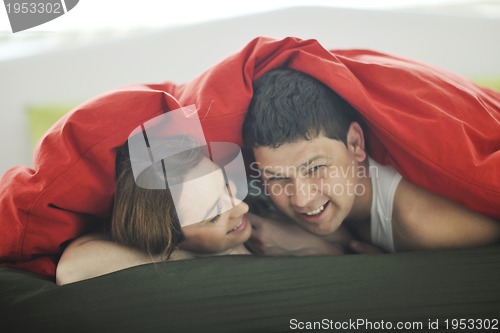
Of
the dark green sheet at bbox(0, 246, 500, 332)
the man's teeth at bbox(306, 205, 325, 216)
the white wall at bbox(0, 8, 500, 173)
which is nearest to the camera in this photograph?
the dark green sheet at bbox(0, 246, 500, 332)

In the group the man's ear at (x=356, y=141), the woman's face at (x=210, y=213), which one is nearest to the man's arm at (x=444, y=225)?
the man's ear at (x=356, y=141)

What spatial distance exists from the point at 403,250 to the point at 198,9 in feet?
1.99

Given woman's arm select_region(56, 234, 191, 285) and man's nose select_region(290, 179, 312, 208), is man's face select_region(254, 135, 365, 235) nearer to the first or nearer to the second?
man's nose select_region(290, 179, 312, 208)

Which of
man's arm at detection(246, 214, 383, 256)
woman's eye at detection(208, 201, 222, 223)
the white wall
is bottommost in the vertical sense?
man's arm at detection(246, 214, 383, 256)

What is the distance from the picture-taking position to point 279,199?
33.0 inches

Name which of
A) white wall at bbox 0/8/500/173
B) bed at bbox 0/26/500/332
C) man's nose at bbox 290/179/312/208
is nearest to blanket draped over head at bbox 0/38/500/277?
bed at bbox 0/26/500/332

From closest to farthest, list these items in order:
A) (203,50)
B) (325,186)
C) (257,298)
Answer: (257,298)
(325,186)
(203,50)

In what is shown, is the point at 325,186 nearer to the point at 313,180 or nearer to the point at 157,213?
the point at 313,180

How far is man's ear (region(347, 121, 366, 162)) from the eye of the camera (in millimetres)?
848

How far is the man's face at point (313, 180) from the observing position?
0.80 meters

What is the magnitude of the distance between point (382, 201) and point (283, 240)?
0.17 meters

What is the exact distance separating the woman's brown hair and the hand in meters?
0.14

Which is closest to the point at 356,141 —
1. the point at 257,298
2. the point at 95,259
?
the point at 257,298

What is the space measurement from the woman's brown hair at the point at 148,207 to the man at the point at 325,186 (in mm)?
113
